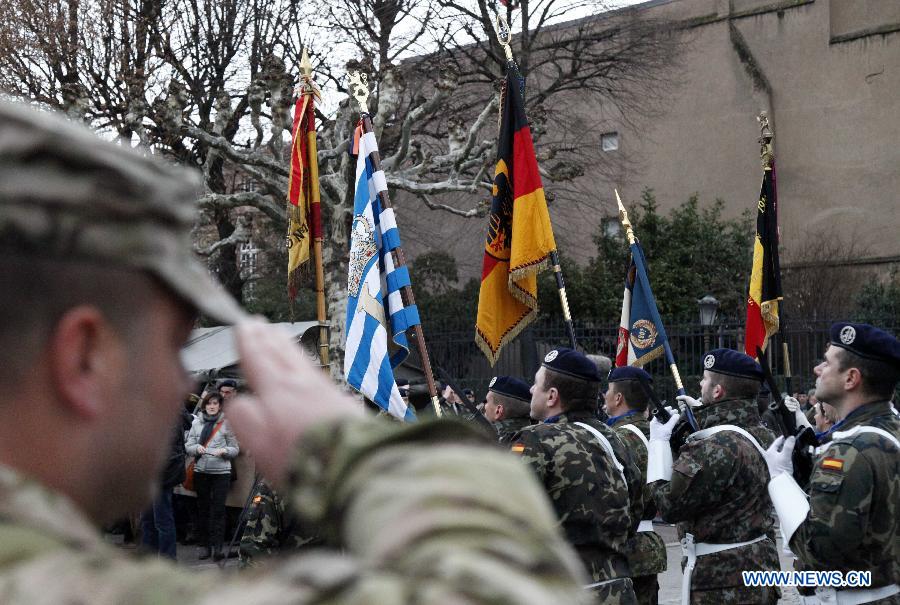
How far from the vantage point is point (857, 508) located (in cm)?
438

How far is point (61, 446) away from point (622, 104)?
1004 inches

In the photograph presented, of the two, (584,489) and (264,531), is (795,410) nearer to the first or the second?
(584,489)

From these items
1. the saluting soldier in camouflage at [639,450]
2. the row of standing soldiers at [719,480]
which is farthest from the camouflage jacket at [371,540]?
the saluting soldier in camouflage at [639,450]

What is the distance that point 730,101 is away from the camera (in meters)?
27.2

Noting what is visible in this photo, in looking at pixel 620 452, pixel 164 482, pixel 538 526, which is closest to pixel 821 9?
pixel 164 482

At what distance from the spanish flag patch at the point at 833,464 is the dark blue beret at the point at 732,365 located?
2.22 metres

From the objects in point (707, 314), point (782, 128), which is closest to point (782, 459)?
point (707, 314)

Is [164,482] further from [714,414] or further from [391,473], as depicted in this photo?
[391,473]

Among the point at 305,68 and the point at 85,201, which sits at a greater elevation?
the point at 305,68

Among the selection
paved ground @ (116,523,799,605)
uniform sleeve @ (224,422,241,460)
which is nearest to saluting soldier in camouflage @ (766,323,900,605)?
paved ground @ (116,523,799,605)

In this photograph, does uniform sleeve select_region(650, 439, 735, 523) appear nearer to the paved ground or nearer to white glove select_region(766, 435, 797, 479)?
white glove select_region(766, 435, 797, 479)

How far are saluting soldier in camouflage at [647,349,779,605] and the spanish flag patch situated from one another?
1429mm

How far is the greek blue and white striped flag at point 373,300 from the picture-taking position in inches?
231

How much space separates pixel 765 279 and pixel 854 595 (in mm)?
4890
